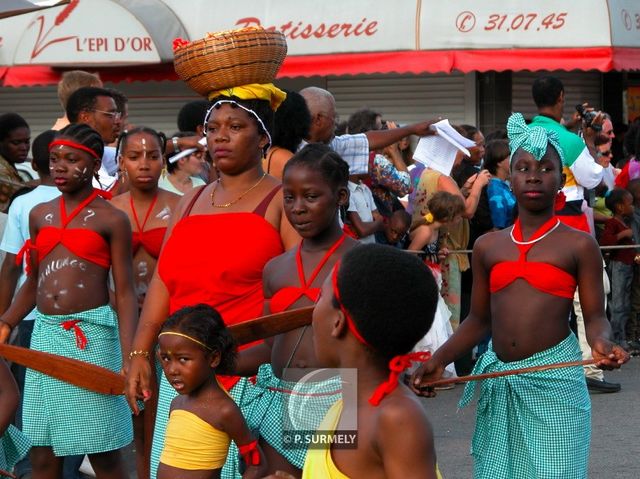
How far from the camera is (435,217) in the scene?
30.5ft

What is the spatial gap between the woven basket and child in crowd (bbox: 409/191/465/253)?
14.9 feet

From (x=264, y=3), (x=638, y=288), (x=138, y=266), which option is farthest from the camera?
(x=264, y=3)

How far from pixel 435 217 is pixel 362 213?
3.66ft

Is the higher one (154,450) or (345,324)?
(345,324)

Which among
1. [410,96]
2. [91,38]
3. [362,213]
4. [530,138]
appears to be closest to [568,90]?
[410,96]

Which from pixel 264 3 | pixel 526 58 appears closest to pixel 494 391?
pixel 526 58

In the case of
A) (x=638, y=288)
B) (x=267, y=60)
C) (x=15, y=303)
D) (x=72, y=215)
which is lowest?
(x=638, y=288)

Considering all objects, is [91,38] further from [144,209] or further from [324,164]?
[324,164]

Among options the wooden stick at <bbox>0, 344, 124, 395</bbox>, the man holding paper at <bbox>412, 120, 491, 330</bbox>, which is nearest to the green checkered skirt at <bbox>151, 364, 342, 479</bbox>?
the wooden stick at <bbox>0, 344, 124, 395</bbox>

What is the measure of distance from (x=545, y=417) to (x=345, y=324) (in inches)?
77.3

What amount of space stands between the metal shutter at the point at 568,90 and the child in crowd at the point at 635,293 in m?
5.12

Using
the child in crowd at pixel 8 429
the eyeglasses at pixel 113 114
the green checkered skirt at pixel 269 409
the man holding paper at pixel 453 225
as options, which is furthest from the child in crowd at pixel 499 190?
the green checkered skirt at pixel 269 409

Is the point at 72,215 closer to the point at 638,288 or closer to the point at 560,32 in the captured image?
the point at 638,288

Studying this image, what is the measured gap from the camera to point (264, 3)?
626 inches
